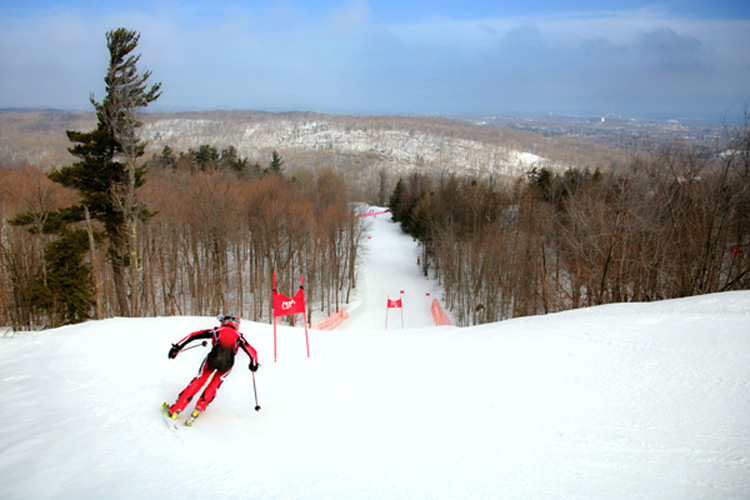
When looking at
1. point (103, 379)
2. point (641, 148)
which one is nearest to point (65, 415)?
point (103, 379)

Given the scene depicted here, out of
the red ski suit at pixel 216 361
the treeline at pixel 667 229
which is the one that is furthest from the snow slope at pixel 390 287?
the red ski suit at pixel 216 361

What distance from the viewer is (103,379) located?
8.12 meters

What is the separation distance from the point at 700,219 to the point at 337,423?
22.3 metres

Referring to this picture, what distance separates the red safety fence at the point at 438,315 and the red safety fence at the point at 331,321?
7937mm

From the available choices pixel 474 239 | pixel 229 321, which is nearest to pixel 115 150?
pixel 229 321

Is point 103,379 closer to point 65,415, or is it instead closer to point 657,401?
point 65,415

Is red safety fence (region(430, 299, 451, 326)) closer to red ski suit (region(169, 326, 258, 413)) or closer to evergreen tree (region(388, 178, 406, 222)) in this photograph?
red ski suit (region(169, 326, 258, 413))

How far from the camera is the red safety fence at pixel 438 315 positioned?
33831mm

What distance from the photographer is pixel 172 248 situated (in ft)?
103

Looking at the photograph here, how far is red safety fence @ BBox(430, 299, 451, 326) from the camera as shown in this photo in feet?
111

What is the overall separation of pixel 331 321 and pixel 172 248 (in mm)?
14046

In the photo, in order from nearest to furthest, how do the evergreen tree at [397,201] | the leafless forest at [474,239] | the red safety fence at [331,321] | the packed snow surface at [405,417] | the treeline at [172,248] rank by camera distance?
1. the packed snow surface at [405,417]
2. the leafless forest at [474,239]
3. the treeline at [172,248]
4. the red safety fence at [331,321]
5. the evergreen tree at [397,201]

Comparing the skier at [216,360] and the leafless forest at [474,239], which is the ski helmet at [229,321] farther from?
the leafless forest at [474,239]

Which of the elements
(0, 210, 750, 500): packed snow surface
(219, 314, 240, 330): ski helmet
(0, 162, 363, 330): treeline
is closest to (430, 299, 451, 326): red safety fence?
(0, 162, 363, 330): treeline
